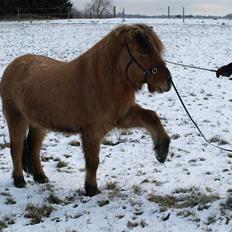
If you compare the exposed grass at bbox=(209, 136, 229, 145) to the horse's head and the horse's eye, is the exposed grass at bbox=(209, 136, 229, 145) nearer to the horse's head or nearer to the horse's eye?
the horse's head

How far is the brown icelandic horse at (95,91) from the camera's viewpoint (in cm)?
448

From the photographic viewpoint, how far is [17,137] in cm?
573

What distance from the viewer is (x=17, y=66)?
229 inches

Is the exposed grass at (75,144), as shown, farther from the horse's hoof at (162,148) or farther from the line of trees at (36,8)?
the line of trees at (36,8)

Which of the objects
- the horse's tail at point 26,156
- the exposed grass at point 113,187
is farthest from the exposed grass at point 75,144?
the exposed grass at point 113,187

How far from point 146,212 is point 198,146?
8.62 ft

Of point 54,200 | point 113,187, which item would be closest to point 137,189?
point 113,187

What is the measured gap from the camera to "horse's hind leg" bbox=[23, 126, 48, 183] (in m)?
5.83

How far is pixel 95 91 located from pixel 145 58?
0.74 m

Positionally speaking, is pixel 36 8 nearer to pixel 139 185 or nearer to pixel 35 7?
pixel 35 7

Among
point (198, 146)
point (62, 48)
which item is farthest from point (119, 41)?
point (62, 48)

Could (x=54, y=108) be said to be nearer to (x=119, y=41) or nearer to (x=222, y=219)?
(x=119, y=41)

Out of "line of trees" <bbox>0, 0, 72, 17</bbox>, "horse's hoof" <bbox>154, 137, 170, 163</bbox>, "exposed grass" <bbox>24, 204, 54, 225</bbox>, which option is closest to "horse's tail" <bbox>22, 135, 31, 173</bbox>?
"exposed grass" <bbox>24, 204, 54, 225</bbox>

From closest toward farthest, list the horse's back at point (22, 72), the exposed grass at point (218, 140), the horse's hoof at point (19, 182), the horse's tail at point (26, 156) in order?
the horse's back at point (22, 72) → the horse's hoof at point (19, 182) → the horse's tail at point (26, 156) → the exposed grass at point (218, 140)
